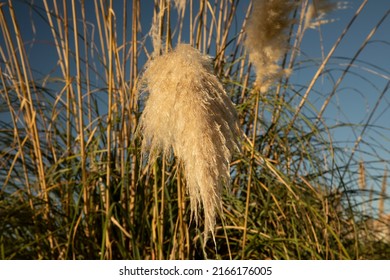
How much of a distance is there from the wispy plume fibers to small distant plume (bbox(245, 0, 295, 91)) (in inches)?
19.6

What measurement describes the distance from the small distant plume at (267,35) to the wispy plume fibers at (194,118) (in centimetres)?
50

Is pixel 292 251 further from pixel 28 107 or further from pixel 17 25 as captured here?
pixel 17 25

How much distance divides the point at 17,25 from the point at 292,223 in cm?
142

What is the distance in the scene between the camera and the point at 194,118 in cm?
128

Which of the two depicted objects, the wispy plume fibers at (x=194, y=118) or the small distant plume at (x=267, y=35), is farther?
the small distant plume at (x=267, y=35)

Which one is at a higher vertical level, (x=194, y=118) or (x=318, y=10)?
(x=318, y=10)

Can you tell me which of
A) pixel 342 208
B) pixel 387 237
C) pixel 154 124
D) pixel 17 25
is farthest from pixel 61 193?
pixel 387 237

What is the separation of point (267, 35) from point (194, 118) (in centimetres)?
69

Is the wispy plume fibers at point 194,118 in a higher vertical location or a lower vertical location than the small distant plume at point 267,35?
lower

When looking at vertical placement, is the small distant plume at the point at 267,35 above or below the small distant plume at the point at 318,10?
below

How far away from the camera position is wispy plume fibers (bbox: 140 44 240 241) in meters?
1.29

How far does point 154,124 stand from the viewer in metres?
1.36

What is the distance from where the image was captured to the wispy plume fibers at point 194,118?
129cm

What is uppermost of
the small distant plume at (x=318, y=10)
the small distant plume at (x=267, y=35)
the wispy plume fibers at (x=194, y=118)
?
the small distant plume at (x=318, y=10)
